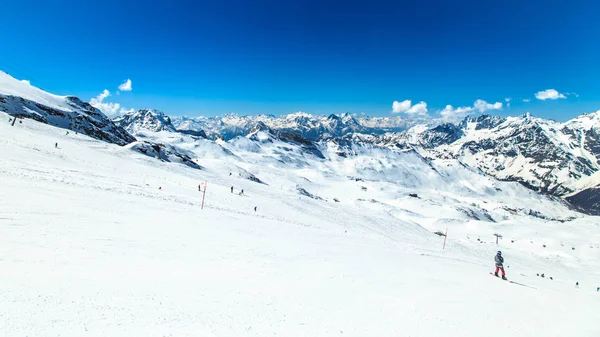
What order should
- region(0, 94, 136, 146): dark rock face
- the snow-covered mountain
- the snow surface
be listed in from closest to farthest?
the snow surface < region(0, 94, 136, 146): dark rock face < the snow-covered mountain

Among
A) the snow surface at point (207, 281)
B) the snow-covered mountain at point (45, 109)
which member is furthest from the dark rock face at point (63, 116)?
the snow surface at point (207, 281)

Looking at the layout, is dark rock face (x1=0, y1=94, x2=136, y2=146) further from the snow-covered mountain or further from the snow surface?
the snow surface

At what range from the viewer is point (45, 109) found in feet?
347

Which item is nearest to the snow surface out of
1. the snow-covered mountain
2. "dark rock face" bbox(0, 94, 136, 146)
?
"dark rock face" bbox(0, 94, 136, 146)

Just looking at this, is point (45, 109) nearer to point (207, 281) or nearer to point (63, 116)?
point (63, 116)

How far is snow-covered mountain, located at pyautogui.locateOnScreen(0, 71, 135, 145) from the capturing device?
303 ft

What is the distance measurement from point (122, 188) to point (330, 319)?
79.9 ft

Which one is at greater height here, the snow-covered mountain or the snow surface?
the snow-covered mountain

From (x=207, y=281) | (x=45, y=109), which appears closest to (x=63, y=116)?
(x=45, y=109)

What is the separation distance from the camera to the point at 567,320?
13367 millimetres

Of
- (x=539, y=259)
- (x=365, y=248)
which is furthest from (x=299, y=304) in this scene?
(x=539, y=259)

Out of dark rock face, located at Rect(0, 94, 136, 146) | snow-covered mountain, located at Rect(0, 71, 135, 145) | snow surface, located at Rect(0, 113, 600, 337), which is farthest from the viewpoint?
snow-covered mountain, located at Rect(0, 71, 135, 145)

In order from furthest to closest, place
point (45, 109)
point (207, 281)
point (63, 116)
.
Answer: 1. point (63, 116)
2. point (45, 109)
3. point (207, 281)

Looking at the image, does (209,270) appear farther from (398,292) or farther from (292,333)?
(398,292)
